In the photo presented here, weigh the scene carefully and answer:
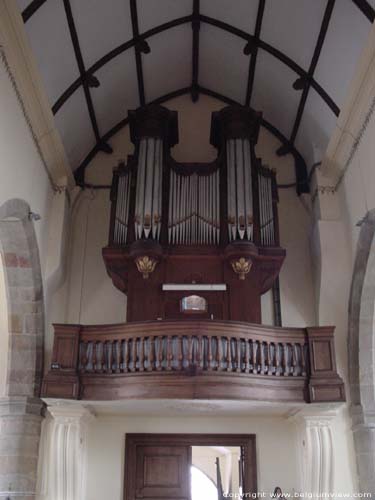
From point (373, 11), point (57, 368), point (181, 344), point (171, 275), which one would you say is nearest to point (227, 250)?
point (171, 275)

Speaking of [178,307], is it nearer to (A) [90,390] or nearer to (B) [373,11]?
(A) [90,390]

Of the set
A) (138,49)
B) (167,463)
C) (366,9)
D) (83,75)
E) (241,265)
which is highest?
(138,49)

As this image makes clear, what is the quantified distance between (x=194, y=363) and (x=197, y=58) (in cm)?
552

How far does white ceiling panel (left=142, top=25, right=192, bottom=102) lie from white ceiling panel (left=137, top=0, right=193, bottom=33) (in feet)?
0.89

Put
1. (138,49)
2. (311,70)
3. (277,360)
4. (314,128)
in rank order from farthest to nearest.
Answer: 1. (314,128)
2. (138,49)
3. (311,70)
4. (277,360)

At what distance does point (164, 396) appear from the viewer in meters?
6.72

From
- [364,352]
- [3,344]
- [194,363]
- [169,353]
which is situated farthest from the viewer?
[3,344]

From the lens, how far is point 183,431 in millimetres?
8195

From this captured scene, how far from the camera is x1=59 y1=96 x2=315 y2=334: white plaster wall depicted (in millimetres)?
9000

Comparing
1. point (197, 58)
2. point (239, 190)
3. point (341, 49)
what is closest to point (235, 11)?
point (197, 58)

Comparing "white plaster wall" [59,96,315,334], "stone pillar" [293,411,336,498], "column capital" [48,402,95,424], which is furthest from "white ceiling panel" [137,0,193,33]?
"stone pillar" [293,411,336,498]

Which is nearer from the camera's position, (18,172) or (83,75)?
(18,172)

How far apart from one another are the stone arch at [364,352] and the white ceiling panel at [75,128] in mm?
4671

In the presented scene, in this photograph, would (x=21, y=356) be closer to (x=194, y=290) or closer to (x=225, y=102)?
(x=194, y=290)
